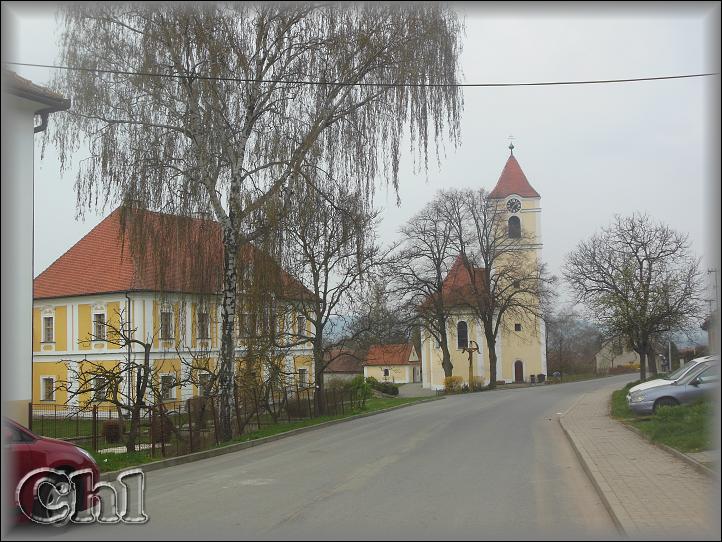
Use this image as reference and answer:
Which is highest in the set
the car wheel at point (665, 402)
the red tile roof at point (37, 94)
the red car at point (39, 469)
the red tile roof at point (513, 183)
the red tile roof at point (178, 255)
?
the red tile roof at point (513, 183)

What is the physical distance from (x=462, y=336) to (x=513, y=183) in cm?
1683

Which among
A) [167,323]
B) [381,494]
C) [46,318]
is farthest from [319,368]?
[381,494]

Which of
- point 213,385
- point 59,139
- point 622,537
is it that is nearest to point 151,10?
point 59,139

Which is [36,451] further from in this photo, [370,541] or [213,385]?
[213,385]

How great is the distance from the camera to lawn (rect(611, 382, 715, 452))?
12.6m

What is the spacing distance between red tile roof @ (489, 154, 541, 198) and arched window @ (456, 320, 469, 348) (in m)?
13.7

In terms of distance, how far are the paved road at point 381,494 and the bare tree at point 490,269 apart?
3944cm

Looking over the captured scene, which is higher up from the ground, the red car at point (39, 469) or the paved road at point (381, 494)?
the red car at point (39, 469)

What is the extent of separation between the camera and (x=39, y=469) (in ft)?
26.8

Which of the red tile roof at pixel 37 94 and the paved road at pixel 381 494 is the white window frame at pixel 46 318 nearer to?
the paved road at pixel 381 494

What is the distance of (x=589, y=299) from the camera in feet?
116

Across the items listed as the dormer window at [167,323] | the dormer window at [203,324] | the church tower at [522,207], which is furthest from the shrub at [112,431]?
the church tower at [522,207]

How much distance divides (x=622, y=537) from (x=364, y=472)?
20.3 feet

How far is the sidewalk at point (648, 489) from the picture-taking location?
7.33 meters
